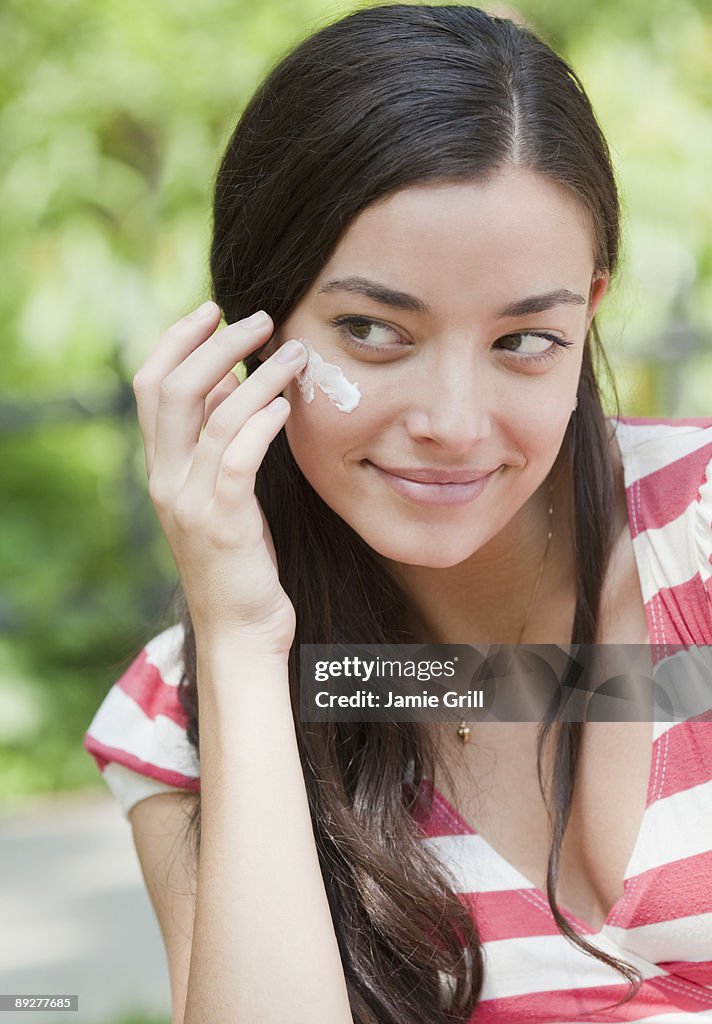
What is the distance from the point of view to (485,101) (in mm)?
1742

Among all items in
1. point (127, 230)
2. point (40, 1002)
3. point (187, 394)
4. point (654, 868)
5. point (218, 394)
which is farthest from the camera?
point (127, 230)

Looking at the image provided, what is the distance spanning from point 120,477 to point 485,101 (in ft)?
12.5

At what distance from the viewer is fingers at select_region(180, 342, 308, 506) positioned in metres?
1.86

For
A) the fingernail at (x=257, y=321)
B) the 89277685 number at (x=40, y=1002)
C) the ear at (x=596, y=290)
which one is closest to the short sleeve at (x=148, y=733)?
the fingernail at (x=257, y=321)

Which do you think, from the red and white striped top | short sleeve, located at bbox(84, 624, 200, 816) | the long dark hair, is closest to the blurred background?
short sleeve, located at bbox(84, 624, 200, 816)

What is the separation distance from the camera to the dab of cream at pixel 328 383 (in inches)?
71.1

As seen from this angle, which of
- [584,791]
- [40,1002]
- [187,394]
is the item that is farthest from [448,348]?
[40,1002]

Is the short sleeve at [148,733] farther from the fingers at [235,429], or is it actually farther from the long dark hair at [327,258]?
the fingers at [235,429]

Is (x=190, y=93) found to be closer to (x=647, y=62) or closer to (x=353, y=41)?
(x=647, y=62)

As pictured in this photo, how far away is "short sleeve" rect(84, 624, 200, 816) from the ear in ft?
3.00

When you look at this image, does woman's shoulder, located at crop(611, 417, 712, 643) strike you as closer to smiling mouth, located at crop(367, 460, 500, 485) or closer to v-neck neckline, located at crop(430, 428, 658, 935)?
v-neck neckline, located at crop(430, 428, 658, 935)

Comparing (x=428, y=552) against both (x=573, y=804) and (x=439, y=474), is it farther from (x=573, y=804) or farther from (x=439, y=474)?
(x=573, y=804)

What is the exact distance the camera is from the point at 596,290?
1.96 m

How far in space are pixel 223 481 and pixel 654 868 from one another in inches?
32.5
